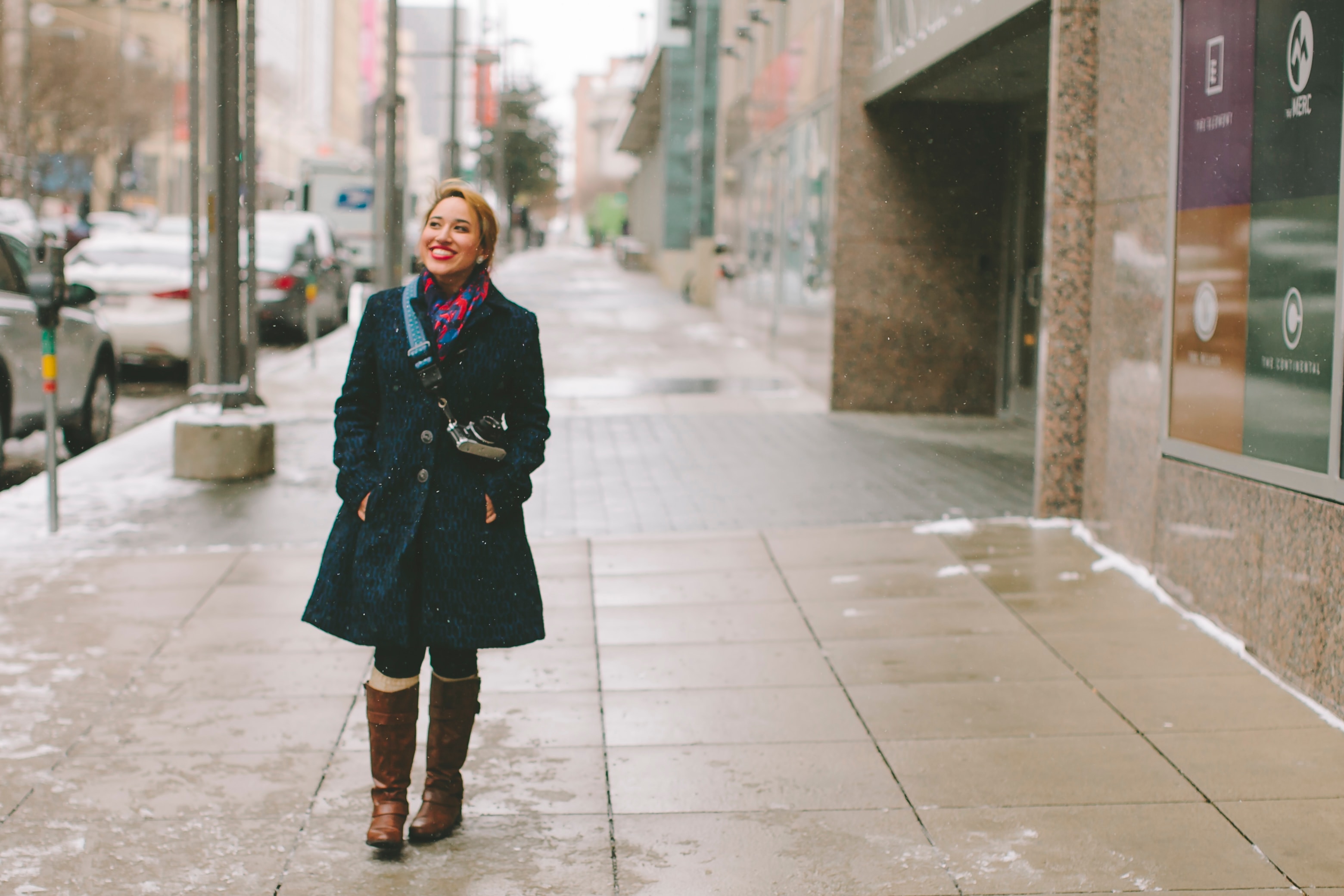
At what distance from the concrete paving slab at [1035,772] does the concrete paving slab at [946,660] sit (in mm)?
652

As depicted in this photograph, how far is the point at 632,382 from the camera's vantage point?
15.1 m

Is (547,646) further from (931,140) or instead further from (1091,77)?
(931,140)

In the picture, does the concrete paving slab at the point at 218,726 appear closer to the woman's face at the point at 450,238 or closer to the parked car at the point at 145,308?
the woman's face at the point at 450,238

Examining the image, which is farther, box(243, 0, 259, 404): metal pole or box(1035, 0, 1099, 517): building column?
box(243, 0, 259, 404): metal pole

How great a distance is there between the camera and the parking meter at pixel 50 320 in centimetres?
782

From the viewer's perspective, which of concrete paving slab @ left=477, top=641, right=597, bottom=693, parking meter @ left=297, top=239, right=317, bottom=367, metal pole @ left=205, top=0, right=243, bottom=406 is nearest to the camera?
concrete paving slab @ left=477, top=641, right=597, bottom=693

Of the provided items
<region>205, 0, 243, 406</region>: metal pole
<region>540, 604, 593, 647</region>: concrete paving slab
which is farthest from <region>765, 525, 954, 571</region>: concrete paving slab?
<region>205, 0, 243, 406</region>: metal pole

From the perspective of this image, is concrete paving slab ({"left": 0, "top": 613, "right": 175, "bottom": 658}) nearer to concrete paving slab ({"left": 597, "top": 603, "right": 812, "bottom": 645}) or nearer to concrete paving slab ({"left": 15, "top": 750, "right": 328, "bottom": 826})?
concrete paving slab ({"left": 15, "top": 750, "right": 328, "bottom": 826})

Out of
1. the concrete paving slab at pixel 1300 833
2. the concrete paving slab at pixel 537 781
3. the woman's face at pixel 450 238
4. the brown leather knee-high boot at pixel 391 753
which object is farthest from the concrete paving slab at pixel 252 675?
the concrete paving slab at pixel 1300 833

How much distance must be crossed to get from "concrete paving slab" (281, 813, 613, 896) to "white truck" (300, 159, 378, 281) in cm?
3012

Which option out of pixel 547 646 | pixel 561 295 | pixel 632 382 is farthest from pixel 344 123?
pixel 547 646

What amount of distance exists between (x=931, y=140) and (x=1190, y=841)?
965 cm

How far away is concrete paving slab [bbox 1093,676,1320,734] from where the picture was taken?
4.87 m

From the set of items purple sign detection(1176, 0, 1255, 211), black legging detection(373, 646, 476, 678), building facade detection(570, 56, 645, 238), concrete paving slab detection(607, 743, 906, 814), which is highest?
building facade detection(570, 56, 645, 238)
